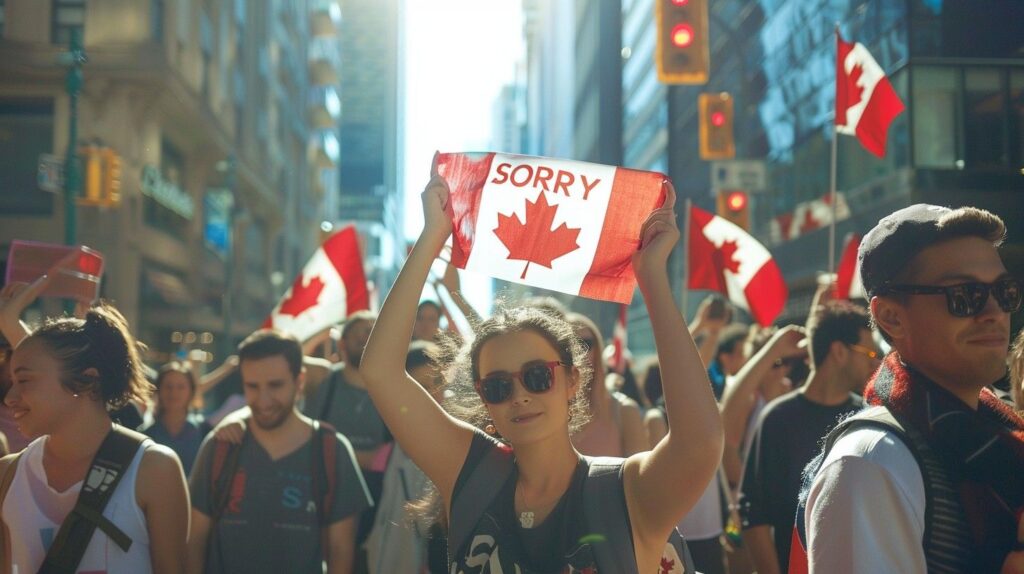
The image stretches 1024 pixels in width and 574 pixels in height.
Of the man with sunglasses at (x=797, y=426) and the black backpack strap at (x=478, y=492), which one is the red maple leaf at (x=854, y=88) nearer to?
the man with sunglasses at (x=797, y=426)

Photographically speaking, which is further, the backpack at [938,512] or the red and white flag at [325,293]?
the red and white flag at [325,293]

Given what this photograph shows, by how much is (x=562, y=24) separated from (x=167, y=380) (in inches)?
4029

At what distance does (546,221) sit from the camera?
11.9ft

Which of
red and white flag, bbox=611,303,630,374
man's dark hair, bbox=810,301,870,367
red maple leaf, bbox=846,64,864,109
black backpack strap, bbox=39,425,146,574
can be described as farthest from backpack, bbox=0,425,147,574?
red and white flag, bbox=611,303,630,374

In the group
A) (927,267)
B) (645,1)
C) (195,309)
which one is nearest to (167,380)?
(927,267)

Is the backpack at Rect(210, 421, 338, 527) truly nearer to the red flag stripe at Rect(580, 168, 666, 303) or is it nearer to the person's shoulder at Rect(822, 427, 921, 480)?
the red flag stripe at Rect(580, 168, 666, 303)

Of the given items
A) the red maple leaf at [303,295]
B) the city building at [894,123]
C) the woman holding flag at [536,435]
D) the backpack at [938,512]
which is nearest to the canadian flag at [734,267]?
the city building at [894,123]

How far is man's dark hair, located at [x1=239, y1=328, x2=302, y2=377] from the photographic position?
499cm

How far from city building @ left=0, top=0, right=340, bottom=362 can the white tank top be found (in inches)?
598

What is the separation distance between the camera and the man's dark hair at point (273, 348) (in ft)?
16.4

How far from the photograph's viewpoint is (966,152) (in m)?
18.0

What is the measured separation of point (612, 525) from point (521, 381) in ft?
1.53

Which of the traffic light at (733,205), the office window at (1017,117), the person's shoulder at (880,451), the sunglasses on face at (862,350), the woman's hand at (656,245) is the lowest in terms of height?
the person's shoulder at (880,451)

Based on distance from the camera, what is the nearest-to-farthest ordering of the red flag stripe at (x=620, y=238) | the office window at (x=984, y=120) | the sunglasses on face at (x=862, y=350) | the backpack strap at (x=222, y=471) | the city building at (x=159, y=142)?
the red flag stripe at (x=620, y=238) → the backpack strap at (x=222, y=471) → the sunglasses on face at (x=862, y=350) → the office window at (x=984, y=120) → the city building at (x=159, y=142)
